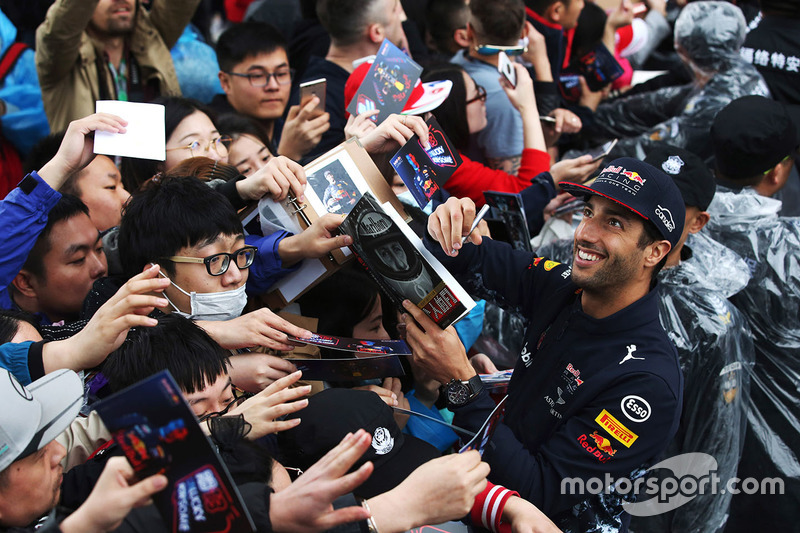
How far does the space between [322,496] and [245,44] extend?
343cm

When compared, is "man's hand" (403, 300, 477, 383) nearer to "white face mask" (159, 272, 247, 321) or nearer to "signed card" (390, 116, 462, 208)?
"signed card" (390, 116, 462, 208)

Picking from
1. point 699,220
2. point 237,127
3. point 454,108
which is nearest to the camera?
point 699,220

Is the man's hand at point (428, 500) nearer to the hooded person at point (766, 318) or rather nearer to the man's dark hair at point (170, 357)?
the man's dark hair at point (170, 357)

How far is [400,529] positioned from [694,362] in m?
1.82

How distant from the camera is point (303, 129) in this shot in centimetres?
349

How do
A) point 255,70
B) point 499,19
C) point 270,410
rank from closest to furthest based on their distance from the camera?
point 270,410 → point 499,19 → point 255,70

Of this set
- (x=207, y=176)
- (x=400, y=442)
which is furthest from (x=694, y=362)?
(x=207, y=176)

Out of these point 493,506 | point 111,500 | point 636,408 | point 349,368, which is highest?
point 111,500

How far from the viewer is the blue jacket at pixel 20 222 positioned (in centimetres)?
260

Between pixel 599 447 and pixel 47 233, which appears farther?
pixel 47 233

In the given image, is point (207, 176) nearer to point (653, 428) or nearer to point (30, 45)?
point (653, 428)

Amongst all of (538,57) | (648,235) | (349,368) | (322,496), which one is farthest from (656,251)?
(538,57)

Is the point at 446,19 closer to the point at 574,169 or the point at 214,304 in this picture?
the point at 574,169

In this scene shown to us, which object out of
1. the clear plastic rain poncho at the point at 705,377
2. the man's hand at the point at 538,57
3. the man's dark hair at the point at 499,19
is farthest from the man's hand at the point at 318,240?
the man's hand at the point at 538,57
